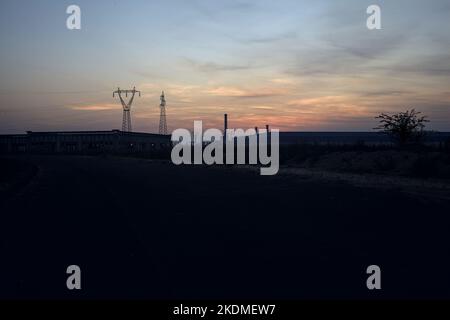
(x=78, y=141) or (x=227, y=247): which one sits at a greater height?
(x=78, y=141)

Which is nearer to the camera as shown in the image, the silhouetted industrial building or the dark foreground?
the dark foreground

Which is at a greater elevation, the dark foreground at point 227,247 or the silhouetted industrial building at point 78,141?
the silhouetted industrial building at point 78,141

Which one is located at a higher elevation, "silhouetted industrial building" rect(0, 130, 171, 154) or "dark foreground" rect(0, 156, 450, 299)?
"silhouetted industrial building" rect(0, 130, 171, 154)

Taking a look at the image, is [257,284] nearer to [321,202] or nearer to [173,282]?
[173,282]

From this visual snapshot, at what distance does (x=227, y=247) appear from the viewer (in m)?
10.9

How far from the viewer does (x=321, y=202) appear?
63.3 ft

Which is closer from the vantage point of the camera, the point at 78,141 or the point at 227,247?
the point at 227,247

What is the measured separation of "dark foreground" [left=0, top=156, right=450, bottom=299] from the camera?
8023mm

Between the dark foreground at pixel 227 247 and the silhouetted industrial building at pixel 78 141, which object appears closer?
the dark foreground at pixel 227 247

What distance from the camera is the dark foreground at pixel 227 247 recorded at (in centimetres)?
802

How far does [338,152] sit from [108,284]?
46.3 m

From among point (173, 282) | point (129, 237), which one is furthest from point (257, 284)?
point (129, 237)
